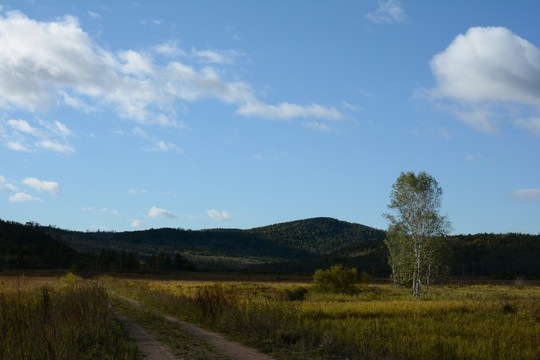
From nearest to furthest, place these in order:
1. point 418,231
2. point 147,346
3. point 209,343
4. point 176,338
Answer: point 147,346 → point 209,343 → point 176,338 → point 418,231

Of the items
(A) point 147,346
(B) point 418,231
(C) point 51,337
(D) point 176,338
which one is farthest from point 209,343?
(B) point 418,231

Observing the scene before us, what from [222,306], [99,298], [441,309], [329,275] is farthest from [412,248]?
[99,298]

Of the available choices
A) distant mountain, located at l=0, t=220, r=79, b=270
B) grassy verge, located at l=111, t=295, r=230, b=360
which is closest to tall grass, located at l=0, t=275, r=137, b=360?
grassy verge, located at l=111, t=295, r=230, b=360

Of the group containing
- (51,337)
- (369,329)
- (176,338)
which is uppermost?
(51,337)

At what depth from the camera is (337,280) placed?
4934 centimetres

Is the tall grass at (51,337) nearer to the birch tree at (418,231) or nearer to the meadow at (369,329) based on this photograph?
the meadow at (369,329)

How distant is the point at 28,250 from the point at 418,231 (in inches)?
4312

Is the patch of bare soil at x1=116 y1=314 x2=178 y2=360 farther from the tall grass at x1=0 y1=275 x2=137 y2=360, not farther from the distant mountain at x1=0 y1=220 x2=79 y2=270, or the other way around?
the distant mountain at x1=0 y1=220 x2=79 y2=270

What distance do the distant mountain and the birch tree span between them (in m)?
73.7

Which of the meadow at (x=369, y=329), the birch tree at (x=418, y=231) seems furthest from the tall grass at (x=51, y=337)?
the birch tree at (x=418, y=231)

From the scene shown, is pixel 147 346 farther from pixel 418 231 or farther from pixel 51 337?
pixel 418 231

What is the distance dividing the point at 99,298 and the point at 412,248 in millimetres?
32353

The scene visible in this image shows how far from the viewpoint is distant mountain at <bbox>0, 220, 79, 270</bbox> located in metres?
105

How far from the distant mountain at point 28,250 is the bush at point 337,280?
2547 inches
